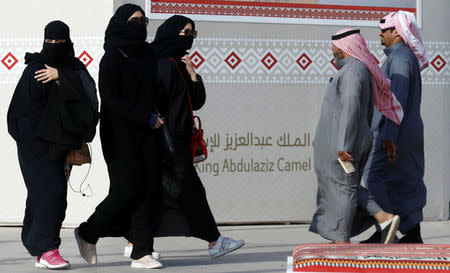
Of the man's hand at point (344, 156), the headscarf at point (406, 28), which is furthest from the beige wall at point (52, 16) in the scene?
the man's hand at point (344, 156)

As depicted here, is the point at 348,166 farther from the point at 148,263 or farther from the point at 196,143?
the point at 148,263

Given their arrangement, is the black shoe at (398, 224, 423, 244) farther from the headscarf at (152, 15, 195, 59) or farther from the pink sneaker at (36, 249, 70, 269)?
the pink sneaker at (36, 249, 70, 269)

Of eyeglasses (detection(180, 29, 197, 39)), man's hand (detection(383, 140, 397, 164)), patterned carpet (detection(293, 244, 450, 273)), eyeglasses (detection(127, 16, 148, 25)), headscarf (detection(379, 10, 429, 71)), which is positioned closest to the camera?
patterned carpet (detection(293, 244, 450, 273))

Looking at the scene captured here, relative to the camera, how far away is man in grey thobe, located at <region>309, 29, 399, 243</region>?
6.15 m

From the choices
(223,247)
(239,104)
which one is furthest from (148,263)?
(239,104)

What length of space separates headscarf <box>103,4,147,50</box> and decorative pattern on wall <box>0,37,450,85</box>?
7.64 feet

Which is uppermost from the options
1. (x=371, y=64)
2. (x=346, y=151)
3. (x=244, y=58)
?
(x=371, y=64)

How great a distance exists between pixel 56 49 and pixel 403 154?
2638 mm

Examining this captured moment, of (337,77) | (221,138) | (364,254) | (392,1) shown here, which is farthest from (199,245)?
(364,254)

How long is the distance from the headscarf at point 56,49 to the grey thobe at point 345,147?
1732mm

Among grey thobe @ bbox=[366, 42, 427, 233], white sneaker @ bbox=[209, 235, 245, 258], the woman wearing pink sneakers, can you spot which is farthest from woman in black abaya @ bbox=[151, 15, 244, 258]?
grey thobe @ bbox=[366, 42, 427, 233]

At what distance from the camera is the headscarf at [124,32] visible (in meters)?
6.13

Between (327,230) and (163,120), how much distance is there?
1.29 metres

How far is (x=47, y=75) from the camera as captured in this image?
6.12m
